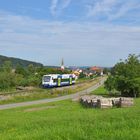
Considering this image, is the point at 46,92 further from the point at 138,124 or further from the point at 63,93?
the point at 138,124

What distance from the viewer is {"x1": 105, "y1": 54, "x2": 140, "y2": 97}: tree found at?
1905 inches

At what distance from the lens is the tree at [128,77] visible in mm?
48375

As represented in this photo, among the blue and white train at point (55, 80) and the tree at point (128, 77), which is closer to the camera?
the tree at point (128, 77)

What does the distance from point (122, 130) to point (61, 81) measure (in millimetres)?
74864

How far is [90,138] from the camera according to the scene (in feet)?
24.9

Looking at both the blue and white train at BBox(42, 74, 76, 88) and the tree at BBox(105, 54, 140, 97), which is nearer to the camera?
the tree at BBox(105, 54, 140, 97)

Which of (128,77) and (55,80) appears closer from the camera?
→ (128,77)

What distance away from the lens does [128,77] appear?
49.0 m

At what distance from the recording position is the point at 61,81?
83.1m

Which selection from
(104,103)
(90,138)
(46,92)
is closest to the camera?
(90,138)

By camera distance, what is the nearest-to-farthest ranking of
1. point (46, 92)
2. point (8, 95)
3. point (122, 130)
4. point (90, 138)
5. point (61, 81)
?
point (90, 138) → point (122, 130) → point (8, 95) → point (46, 92) → point (61, 81)

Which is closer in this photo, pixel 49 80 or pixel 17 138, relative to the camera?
pixel 17 138

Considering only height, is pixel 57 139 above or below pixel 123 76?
below

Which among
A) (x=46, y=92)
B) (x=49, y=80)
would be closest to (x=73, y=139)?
(x=46, y=92)
